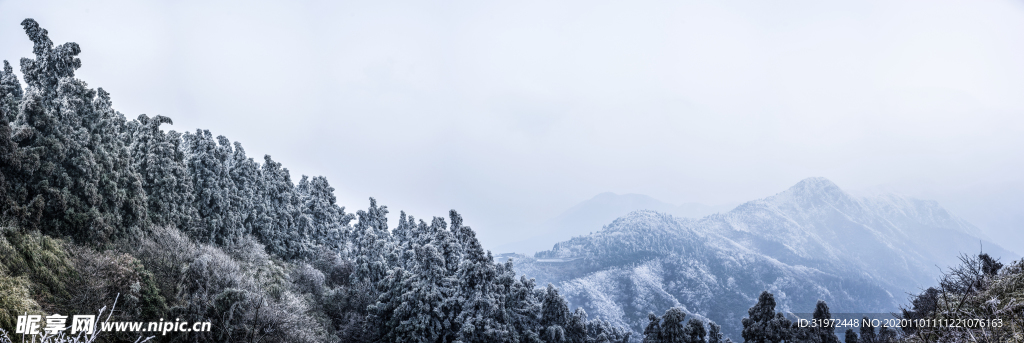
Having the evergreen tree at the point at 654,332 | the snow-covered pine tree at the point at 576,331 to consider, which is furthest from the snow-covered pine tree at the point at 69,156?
the evergreen tree at the point at 654,332

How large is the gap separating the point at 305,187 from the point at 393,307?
120 ft

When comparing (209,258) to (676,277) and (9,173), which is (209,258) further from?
(676,277)

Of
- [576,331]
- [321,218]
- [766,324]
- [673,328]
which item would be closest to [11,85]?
[321,218]

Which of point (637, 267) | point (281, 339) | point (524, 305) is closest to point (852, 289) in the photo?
point (637, 267)

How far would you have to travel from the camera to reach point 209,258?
23531mm

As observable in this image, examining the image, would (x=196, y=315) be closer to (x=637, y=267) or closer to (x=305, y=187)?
(x=305, y=187)

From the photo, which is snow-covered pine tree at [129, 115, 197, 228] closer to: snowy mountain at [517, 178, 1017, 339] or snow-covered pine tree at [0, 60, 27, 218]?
snow-covered pine tree at [0, 60, 27, 218]

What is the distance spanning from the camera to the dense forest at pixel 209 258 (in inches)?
741

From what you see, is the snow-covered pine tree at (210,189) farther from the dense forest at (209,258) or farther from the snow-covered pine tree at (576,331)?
the snow-covered pine tree at (576,331)

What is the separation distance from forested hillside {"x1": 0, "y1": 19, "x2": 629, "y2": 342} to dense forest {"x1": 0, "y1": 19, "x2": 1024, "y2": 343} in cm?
10

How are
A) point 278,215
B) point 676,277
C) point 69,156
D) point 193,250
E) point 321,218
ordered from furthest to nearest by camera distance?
point 676,277 < point 321,218 < point 278,215 < point 193,250 < point 69,156

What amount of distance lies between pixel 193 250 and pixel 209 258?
326 cm

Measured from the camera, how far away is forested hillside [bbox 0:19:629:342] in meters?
19.5

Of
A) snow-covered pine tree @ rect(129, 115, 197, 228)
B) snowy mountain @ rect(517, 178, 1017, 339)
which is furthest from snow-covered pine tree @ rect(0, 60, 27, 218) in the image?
snowy mountain @ rect(517, 178, 1017, 339)
